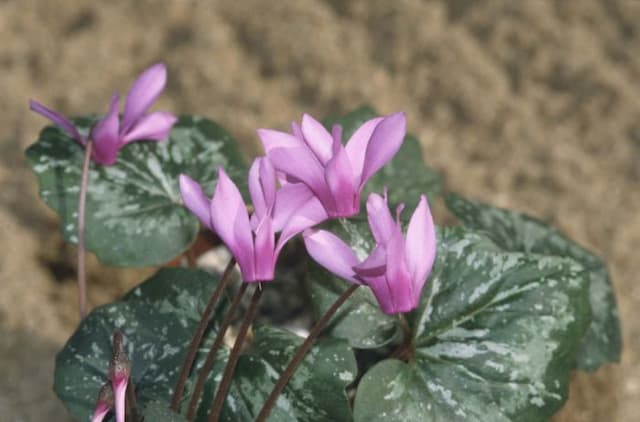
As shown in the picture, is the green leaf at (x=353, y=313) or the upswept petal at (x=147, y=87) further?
the upswept petal at (x=147, y=87)

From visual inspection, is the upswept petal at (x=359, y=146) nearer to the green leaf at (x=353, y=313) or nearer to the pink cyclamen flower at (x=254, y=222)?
the pink cyclamen flower at (x=254, y=222)

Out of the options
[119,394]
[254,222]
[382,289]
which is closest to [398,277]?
[382,289]

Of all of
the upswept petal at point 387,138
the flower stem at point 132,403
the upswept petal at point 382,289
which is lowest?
the flower stem at point 132,403

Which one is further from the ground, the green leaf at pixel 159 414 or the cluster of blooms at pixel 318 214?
the cluster of blooms at pixel 318 214

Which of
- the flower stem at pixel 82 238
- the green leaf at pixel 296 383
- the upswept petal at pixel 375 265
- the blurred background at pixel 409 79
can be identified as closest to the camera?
the upswept petal at pixel 375 265

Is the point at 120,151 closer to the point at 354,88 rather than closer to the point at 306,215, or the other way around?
the point at 306,215

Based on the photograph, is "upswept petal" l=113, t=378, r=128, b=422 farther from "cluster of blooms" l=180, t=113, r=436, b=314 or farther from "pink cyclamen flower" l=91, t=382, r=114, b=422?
"cluster of blooms" l=180, t=113, r=436, b=314

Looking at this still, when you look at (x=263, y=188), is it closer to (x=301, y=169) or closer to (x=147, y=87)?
(x=301, y=169)

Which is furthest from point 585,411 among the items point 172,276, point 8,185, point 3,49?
point 3,49

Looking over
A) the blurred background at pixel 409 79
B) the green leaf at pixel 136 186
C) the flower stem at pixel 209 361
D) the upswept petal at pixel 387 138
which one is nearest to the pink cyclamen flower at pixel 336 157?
the upswept petal at pixel 387 138
